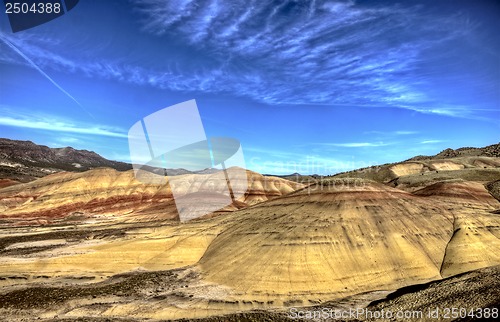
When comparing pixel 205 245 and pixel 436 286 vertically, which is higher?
pixel 205 245

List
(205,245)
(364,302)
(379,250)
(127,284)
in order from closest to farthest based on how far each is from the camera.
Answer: (364,302) < (127,284) < (379,250) < (205,245)

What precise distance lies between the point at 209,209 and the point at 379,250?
5140cm

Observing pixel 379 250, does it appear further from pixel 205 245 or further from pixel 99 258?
pixel 99 258

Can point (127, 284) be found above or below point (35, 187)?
below

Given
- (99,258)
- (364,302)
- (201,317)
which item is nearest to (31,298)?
(99,258)

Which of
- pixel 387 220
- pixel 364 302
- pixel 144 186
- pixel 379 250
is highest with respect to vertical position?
pixel 144 186

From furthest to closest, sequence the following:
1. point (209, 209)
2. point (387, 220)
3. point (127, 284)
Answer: point (209, 209) → point (387, 220) → point (127, 284)

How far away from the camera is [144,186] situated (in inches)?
4382

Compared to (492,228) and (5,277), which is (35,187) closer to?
(5,277)

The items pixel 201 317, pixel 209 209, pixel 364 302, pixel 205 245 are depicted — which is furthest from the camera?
pixel 209 209

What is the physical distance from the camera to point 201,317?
86.1 feet

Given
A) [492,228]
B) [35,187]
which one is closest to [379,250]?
[492,228]

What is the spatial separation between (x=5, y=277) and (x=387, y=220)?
4046 centimetres

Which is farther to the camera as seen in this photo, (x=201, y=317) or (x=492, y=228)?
(x=492, y=228)
